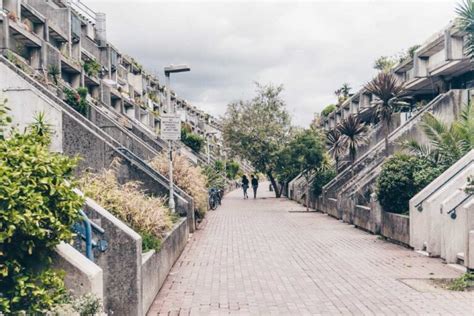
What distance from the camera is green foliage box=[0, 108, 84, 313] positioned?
4.19 meters

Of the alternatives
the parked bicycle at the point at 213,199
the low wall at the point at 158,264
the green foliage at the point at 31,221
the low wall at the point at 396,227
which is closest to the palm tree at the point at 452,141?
the low wall at the point at 396,227

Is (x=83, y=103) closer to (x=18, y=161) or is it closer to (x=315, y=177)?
(x=315, y=177)

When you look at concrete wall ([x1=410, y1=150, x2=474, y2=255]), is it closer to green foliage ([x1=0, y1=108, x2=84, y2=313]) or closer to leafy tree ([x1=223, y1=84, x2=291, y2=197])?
green foliage ([x1=0, y1=108, x2=84, y2=313])

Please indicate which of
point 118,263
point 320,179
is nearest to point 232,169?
point 320,179

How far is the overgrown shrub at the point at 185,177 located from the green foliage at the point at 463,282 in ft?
31.1

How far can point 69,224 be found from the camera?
4707mm

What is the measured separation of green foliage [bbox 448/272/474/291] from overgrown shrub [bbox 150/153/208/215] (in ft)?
31.1

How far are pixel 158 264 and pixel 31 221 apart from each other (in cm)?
418

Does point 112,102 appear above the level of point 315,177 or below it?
above

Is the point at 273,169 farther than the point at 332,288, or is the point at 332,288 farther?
the point at 273,169

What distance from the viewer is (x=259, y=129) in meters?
38.4

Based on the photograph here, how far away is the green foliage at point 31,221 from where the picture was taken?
419 cm

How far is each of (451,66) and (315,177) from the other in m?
9.66

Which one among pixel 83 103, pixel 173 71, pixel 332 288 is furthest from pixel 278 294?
pixel 83 103
